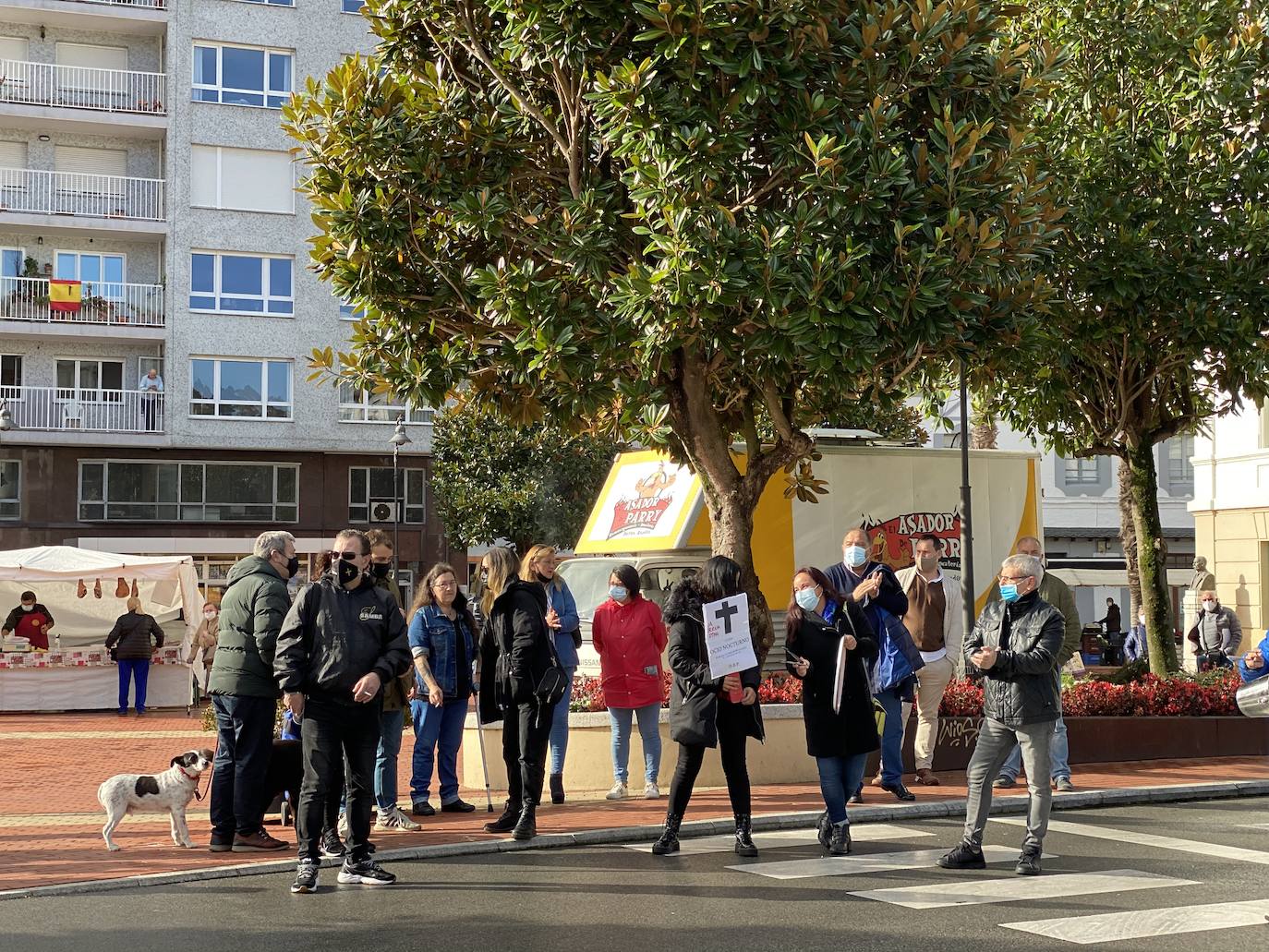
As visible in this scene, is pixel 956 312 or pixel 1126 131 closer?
pixel 956 312

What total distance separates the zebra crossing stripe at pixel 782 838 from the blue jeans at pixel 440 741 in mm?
1925

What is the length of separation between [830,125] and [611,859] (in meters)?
6.64

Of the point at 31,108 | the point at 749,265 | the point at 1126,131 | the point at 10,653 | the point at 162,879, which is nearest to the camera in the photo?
the point at 162,879

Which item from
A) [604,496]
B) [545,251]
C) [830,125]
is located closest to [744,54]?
[830,125]

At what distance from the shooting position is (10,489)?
40.8 m

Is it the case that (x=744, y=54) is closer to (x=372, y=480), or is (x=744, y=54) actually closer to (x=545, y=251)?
(x=545, y=251)

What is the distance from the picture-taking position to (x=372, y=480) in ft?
144

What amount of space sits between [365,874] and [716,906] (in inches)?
81.1

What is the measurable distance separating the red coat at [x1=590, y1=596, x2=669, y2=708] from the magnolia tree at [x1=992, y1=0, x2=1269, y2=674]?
6.38 meters

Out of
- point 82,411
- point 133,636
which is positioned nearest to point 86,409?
point 82,411

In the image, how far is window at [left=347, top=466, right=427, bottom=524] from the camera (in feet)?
143

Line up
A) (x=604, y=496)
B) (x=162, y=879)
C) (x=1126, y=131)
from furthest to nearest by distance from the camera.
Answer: (x=604, y=496) < (x=1126, y=131) < (x=162, y=879)

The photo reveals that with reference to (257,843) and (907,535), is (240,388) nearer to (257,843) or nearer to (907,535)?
(907,535)

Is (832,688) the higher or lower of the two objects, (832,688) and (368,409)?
the lower
